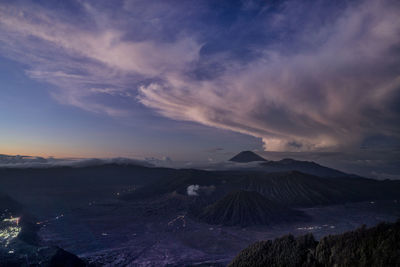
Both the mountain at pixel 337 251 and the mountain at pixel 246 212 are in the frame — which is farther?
the mountain at pixel 246 212

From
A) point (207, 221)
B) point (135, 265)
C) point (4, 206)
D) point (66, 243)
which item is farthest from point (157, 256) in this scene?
point (4, 206)

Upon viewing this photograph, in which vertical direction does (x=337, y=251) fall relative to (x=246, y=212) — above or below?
above

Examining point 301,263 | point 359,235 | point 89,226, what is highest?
point 359,235

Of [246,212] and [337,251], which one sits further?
[246,212]

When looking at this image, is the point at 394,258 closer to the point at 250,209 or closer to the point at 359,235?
the point at 359,235
